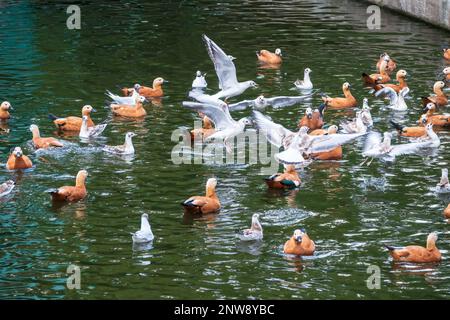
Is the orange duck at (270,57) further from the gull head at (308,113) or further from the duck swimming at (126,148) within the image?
the duck swimming at (126,148)

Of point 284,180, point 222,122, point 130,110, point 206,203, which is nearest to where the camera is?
point 206,203

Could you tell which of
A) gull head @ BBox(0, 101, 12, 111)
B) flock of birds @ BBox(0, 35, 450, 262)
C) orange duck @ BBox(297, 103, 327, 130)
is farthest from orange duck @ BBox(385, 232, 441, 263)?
gull head @ BBox(0, 101, 12, 111)

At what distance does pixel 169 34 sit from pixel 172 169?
43.7ft

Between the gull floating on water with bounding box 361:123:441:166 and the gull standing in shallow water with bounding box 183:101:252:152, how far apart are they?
2.72 meters

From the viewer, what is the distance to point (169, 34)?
117ft

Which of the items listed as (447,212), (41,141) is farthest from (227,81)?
(447,212)

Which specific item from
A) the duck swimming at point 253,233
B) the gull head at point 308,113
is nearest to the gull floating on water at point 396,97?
the gull head at point 308,113

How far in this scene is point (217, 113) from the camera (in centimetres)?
2489

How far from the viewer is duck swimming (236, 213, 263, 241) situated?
18900mm

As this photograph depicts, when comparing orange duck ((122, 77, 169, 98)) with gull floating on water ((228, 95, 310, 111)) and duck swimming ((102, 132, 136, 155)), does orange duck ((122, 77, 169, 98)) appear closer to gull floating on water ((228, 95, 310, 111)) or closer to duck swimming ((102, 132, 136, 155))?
gull floating on water ((228, 95, 310, 111))

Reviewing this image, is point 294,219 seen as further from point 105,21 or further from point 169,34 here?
point 105,21

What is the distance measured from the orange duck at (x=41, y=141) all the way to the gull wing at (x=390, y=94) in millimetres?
7899

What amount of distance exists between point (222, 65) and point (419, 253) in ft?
33.6

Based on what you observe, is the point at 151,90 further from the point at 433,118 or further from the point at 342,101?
the point at 433,118
